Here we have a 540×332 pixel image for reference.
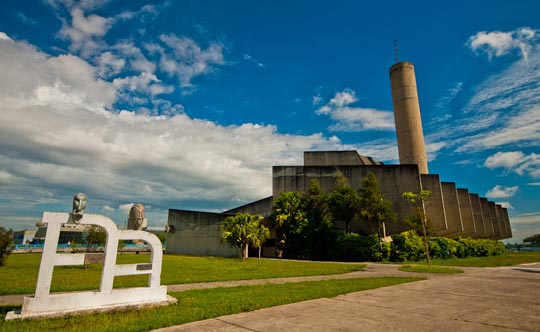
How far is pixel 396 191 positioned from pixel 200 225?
2509 centimetres

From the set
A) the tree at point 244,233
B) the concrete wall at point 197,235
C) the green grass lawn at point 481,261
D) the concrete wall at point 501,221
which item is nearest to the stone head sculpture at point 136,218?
the tree at point 244,233

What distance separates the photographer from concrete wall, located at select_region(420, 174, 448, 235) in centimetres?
3709

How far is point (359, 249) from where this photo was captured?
28719mm

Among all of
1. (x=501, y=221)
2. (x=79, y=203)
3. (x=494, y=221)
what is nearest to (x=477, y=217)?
(x=494, y=221)

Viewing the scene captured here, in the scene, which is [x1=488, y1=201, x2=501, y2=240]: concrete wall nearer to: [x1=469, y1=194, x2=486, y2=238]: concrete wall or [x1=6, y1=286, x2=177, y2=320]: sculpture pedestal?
[x1=469, y1=194, x2=486, y2=238]: concrete wall

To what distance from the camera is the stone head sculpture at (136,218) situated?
302 inches

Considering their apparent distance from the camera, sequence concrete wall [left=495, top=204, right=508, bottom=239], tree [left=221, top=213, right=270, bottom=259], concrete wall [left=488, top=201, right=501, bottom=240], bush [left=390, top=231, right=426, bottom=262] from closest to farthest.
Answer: bush [left=390, top=231, right=426, bottom=262]
tree [left=221, top=213, right=270, bottom=259]
concrete wall [left=488, top=201, right=501, bottom=240]
concrete wall [left=495, top=204, right=508, bottom=239]

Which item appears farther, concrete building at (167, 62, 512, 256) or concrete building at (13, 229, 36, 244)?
concrete building at (13, 229, 36, 244)

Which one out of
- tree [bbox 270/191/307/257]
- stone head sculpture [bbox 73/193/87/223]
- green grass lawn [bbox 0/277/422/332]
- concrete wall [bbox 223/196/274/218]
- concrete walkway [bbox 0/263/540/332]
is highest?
concrete wall [bbox 223/196/274/218]

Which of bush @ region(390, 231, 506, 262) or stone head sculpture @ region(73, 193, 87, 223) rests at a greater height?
stone head sculpture @ region(73, 193, 87, 223)

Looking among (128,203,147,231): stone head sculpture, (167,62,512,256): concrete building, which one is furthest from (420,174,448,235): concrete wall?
(128,203,147,231): stone head sculpture

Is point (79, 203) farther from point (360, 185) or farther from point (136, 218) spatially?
point (360, 185)

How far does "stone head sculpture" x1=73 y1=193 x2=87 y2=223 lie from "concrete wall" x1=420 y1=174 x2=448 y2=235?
39.1m

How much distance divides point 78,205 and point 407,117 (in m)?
51.5
